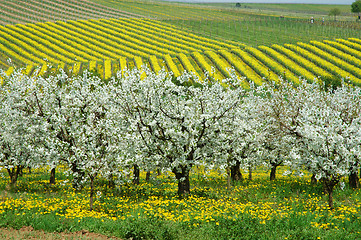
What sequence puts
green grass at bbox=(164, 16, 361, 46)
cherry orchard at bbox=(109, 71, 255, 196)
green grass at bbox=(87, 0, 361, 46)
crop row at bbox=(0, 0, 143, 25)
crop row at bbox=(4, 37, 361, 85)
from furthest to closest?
1. crop row at bbox=(0, 0, 143, 25)
2. green grass at bbox=(87, 0, 361, 46)
3. green grass at bbox=(164, 16, 361, 46)
4. crop row at bbox=(4, 37, 361, 85)
5. cherry orchard at bbox=(109, 71, 255, 196)

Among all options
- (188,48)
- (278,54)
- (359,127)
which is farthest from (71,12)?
(359,127)

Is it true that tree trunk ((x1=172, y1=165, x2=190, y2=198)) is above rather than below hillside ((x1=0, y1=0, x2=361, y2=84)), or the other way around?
below

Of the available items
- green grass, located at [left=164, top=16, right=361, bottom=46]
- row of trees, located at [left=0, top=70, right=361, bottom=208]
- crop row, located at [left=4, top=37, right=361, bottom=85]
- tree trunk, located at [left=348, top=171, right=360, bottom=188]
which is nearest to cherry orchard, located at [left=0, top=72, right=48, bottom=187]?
row of trees, located at [left=0, top=70, right=361, bottom=208]

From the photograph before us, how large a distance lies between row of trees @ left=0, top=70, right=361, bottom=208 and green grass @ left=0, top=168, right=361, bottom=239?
146cm

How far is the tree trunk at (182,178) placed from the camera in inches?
866

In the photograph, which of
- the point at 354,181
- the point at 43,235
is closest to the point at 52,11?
the point at 354,181

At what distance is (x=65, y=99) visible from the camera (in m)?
25.7

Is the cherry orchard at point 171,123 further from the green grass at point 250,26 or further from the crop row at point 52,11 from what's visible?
the crop row at point 52,11

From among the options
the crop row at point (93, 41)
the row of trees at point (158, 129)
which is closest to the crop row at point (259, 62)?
the crop row at point (93, 41)

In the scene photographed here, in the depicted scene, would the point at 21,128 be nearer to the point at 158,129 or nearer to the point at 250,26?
the point at 158,129

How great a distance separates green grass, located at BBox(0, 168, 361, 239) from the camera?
16562 mm

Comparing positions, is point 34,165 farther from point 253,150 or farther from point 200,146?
point 253,150

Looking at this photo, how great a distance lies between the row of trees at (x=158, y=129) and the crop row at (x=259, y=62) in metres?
59.3

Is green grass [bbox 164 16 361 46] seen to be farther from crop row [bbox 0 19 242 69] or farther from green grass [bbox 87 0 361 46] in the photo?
crop row [bbox 0 19 242 69]
